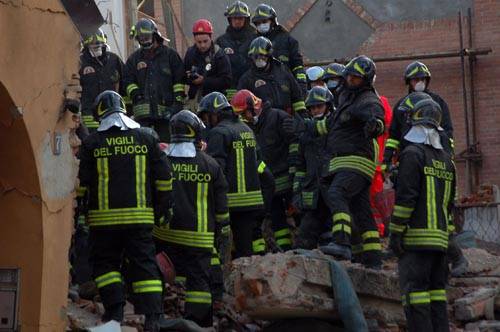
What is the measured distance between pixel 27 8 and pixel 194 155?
9.38 feet

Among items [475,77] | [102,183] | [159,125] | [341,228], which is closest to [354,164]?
[341,228]

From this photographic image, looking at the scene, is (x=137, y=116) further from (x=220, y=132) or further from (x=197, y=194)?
(x=197, y=194)

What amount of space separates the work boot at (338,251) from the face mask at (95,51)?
166 inches

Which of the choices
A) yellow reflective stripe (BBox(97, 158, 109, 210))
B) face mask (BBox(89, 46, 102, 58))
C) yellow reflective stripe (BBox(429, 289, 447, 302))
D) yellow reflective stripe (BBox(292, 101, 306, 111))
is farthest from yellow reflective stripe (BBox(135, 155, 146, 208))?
yellow reflective stripe (BBox(292, 101, 306, 111))

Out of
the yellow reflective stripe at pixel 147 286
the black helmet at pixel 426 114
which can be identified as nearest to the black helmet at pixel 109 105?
the yellow reflective stripe at pixel 147 286

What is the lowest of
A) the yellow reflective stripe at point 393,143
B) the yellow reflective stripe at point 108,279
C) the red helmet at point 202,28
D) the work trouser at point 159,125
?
the yellow reflective stripe at point 108,279

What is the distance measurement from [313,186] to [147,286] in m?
3.57

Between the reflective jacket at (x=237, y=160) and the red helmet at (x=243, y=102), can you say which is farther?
the red helmet at (x=243, y=102)

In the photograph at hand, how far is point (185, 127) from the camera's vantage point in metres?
12.7

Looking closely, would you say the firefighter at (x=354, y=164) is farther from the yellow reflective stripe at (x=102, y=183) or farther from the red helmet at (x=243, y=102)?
the yellow reflective stripe at (x=102, y=183)

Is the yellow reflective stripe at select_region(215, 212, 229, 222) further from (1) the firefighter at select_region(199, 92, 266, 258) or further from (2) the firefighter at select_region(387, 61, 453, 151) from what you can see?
(2) the firefighter at select_region(387, 61, 453, 151)

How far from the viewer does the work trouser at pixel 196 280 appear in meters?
12.4

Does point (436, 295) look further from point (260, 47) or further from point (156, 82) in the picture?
point (156, 82)

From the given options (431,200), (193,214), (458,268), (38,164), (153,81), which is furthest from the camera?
(153,81)
